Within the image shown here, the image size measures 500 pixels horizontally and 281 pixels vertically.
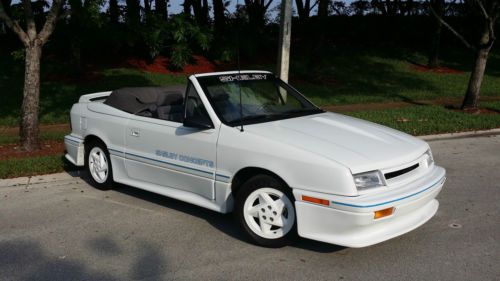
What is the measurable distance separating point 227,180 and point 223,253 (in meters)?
0.67

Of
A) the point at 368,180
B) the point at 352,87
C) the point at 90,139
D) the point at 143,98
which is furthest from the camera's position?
the point at 352,87

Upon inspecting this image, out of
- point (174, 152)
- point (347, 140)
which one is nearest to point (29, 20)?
point (174, 152)

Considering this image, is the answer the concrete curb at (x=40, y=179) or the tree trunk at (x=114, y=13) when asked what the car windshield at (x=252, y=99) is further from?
the tree trunk at (x=114, y=13)

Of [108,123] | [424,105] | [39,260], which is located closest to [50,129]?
[108,123]

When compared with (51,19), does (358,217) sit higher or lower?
lower

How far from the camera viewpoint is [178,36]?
17375 millimetres

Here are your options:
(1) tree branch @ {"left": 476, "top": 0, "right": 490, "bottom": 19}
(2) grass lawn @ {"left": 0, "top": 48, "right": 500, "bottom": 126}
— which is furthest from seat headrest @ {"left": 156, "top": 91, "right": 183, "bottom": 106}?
(1) tree branch @ {"left": 476, "top": 0, "right": 490, "bottom": 19}

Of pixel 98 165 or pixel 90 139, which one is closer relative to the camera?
pixel 98 165

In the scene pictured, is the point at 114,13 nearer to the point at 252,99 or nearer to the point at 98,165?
the point at 98,165

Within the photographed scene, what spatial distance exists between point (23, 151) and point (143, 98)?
316 cm

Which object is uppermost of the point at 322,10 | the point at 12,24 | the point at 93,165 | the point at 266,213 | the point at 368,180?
the point at 322,10

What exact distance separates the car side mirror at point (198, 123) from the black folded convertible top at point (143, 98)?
1.22m

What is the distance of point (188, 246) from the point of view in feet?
16.0

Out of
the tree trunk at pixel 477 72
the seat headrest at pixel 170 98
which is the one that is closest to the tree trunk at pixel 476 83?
the tree trunk at pixel 477 72
